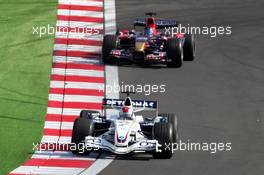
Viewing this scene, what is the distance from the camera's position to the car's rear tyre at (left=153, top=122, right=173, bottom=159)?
86.0ft

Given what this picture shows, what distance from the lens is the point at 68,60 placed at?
35344mm

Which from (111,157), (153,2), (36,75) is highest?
(153,2)

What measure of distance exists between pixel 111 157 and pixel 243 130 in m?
4.52

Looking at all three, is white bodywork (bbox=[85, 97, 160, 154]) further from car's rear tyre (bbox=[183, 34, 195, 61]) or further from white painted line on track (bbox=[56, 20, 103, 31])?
white painted line on track (bbox=[56, 20, 103, 31])

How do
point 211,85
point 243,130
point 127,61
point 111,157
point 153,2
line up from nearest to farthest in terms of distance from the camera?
point 111,157, point 243,130, point 211,85, point 127,61, point 153,2

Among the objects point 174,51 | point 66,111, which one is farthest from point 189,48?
point 66,111

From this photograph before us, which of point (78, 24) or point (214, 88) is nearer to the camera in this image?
point (214, 88)

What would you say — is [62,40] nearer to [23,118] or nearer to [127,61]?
[127,61]

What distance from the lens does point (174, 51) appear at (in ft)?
112

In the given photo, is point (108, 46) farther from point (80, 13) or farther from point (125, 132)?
point (125, 132)

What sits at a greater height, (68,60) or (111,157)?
(68,60)

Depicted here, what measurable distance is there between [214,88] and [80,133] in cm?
761

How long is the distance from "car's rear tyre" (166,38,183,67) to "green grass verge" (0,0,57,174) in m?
4.32

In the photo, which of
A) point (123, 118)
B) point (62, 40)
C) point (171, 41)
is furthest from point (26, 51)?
point (123, 118)
